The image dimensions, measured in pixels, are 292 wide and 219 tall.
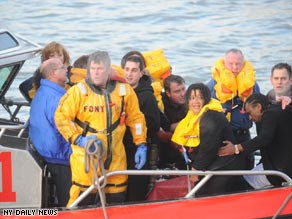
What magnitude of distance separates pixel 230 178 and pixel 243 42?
987cm

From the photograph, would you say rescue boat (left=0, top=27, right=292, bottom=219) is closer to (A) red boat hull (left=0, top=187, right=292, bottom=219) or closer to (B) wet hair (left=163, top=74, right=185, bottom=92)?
(A) red boat hull (left=0, top=187, right=292, bottom=219)

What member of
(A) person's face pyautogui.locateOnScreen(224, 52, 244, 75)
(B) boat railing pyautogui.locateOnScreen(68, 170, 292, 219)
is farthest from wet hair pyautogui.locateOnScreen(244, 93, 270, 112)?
(A) person's face pyautogui.locateOnScreen(224, 52, 244, 75)

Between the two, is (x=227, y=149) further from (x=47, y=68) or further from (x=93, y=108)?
(x=47, y=68)

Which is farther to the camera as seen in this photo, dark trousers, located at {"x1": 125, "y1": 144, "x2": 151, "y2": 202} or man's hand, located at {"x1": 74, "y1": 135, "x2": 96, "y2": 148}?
dark trousers, located at {"x1": 125, "y1": 144, "x2": 151, "y2": 202}

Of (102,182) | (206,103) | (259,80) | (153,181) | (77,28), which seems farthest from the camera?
(77,28)

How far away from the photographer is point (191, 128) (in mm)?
5945

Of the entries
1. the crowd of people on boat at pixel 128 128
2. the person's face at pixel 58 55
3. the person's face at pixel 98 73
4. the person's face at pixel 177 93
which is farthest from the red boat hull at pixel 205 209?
the person's face at pixel 58 55

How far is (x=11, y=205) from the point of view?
5.71 metres

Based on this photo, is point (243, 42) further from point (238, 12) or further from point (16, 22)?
point (16, 22)

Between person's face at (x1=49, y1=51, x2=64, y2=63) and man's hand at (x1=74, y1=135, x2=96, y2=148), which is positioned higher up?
person's face at (x1=49, y1=51, x2=64, y2=63)

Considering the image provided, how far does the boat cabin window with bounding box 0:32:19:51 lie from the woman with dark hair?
1.21 m

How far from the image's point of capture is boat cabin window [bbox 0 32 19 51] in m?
6.03

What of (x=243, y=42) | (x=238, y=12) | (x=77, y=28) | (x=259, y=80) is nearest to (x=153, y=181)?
(x=259, y=80)

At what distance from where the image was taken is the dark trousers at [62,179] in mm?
5922
